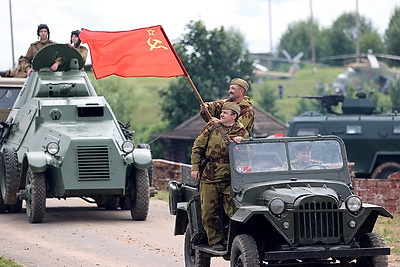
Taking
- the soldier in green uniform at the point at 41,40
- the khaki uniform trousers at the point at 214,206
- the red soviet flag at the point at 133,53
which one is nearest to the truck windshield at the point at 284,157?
the khaki uniform trousers at the point at 214,206

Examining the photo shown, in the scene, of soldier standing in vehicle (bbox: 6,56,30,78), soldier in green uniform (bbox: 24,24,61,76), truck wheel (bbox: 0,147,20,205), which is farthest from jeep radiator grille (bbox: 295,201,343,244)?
soldier standing in vehicle (bbox: 6,56,30,78)

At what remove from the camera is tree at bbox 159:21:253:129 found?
4150 centimetres

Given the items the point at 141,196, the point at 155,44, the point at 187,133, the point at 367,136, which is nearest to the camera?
the point at 155,44

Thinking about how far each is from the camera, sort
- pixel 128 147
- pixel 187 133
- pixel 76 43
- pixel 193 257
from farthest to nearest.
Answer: pixel 187 133
pixel 76 43
pixel 128 147
pixel 193 257

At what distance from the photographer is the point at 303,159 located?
38.8 ft

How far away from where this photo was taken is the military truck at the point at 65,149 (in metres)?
18.0

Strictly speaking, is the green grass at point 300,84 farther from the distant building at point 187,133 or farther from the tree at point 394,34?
the distant building at point 187,133

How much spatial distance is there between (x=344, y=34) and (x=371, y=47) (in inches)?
504

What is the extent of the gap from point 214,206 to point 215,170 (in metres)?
0.37

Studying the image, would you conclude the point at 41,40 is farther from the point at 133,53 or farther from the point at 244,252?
the point at 244,252

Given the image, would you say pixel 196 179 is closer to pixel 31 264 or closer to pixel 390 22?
pixel 31 264

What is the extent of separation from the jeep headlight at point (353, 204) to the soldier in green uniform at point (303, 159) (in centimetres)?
84

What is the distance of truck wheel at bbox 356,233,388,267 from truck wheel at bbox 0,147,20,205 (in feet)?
28.8

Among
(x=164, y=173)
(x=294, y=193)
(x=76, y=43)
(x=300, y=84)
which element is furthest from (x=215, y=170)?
(x=300, y=84)
